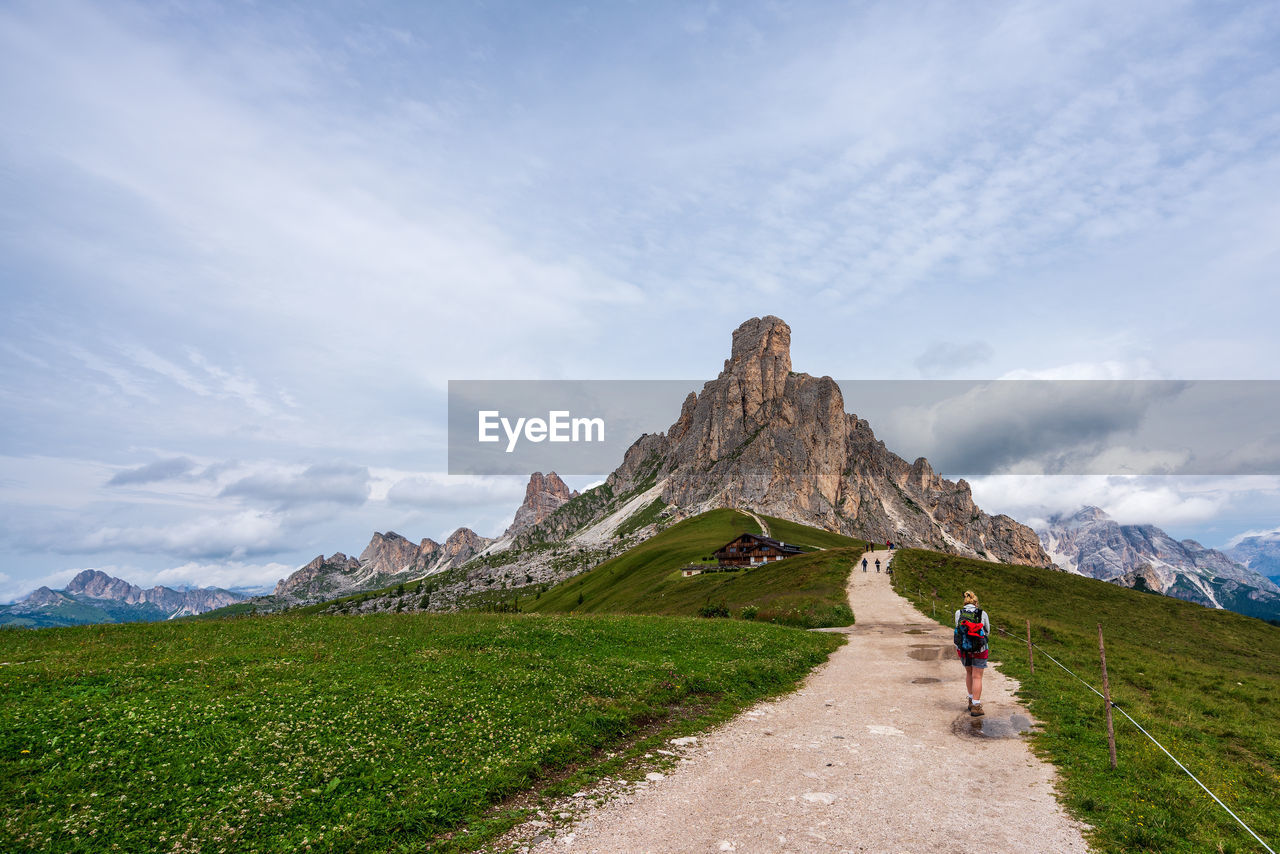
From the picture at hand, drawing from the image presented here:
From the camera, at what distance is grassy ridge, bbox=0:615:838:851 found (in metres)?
10.5

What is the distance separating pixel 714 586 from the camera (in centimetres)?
9500

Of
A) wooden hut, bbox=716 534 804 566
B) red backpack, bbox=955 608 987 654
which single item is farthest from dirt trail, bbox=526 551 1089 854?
wooden hut, bbox=716 534 804 566

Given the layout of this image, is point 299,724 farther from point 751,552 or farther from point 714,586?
point 751,552

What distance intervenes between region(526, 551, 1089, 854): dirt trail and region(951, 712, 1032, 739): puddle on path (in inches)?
2.2

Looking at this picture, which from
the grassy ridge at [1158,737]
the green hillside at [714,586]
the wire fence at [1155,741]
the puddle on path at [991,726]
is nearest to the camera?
the wire fence at [1155,741]

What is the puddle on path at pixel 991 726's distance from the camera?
712 inches

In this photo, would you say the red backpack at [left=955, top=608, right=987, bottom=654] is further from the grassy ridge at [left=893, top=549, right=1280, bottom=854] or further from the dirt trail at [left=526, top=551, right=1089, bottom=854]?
the grassy ridge at [left=893, top=549, right=1280, bottom=854]

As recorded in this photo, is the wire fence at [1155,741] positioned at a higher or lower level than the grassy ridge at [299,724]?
lower

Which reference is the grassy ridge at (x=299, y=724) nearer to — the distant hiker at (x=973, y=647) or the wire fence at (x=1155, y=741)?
the distant hiker at (x=973, y=647)

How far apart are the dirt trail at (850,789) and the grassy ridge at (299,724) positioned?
8.99ft

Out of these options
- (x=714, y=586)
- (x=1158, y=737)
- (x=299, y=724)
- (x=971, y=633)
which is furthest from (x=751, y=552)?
(x=299, y=724)

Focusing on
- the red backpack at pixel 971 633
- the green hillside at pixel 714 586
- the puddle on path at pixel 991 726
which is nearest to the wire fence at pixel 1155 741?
the puddle on path at pixel 991 726

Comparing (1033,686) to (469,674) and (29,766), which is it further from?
(29,766)

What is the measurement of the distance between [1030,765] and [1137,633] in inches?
2667
